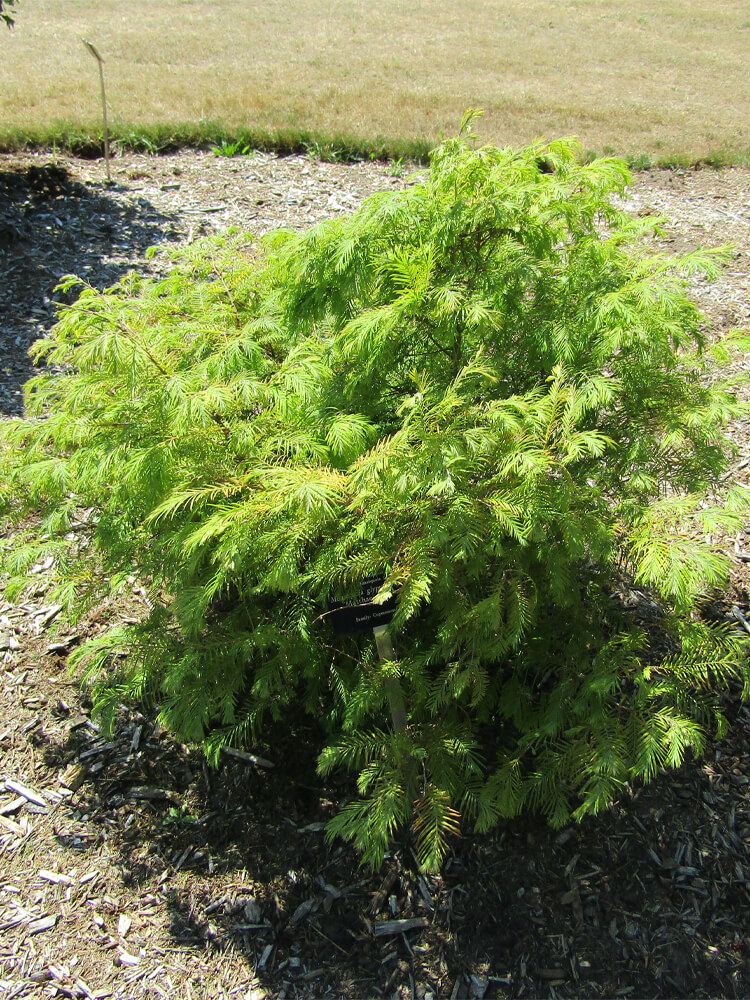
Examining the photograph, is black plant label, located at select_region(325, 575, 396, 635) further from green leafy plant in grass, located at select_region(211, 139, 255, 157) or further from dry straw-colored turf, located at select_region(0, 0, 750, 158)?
dry straw-colored turf, located at select_region(0, 0, 750, 158)

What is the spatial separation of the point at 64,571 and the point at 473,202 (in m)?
1.76

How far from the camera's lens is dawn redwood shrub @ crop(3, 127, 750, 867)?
1.86 metres

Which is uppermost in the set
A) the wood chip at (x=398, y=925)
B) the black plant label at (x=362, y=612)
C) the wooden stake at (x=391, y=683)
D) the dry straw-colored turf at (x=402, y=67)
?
the dry straw-colored turf at (x=402, y=67)

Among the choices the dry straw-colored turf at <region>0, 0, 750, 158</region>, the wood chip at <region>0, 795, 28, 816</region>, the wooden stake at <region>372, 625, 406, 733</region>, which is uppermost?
the dry straw-colored turf at <region>0, 0, 750, 158</region>

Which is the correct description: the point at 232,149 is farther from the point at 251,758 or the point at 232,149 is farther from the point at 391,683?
the point at 391,683

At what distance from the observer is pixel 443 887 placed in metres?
2.42

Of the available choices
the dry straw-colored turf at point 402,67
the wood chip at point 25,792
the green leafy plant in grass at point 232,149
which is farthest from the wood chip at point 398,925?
the dry straw-colored turf at point 402,67

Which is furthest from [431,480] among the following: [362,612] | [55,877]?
[55,877]

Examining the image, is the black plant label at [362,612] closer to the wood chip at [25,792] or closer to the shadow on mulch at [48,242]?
the wood chip at [25,792]

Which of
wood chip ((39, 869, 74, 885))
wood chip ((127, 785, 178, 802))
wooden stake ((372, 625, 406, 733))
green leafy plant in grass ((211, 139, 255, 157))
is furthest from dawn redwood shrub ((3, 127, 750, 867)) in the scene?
green leafy plant in grass ((211, 139, 255, 157))

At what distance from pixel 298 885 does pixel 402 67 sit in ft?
48.1

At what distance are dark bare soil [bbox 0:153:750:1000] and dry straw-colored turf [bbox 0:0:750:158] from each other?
315 inches

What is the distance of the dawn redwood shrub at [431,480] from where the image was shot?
6.09ft

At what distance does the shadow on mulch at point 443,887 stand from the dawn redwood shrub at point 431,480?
0.93ft
